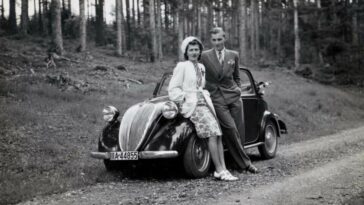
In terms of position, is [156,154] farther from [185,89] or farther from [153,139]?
[185,89]

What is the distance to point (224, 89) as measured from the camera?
738 centimetres

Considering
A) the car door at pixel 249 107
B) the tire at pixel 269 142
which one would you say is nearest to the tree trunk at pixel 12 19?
the car door at pixel 249 107

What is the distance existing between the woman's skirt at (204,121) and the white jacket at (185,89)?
72 millimetres

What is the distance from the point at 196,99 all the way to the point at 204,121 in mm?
342

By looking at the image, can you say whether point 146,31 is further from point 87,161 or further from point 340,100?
point 87,161

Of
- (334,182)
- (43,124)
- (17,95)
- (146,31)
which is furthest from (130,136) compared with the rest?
(146,31)

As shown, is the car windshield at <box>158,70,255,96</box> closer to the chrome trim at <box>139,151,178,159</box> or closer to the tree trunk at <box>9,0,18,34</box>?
the chrome trim at <box>139,151,178,159</box>

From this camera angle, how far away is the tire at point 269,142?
29.3ft

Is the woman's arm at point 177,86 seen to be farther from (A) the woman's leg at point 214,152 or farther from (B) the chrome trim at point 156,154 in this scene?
(B) the chrome trim at point 156,154

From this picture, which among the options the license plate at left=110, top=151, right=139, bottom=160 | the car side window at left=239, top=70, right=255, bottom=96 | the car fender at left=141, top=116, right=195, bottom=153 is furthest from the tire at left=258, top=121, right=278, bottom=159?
the license plate at left=110, top=151, right=139, bottom=160

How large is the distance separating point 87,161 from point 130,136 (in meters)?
2.03

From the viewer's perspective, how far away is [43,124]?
10.5 metres

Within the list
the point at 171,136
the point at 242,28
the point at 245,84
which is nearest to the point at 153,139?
the point at 171,136

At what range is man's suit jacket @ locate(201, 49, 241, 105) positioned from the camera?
7.36m
